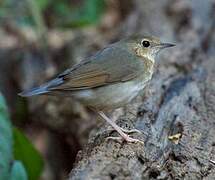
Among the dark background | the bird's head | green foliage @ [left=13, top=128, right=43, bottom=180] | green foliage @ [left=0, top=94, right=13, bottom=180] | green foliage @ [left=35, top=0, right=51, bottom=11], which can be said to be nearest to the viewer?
green foliage @ [left=0, top=94, right=13, bottom=180]

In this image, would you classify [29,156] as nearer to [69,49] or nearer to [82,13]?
[69,49]

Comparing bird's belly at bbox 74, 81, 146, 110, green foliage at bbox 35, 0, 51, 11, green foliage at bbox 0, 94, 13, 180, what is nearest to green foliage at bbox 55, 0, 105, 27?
green foliage at bbox 35, 0, 51, 11

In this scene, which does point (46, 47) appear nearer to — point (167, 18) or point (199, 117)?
point (167, 18)

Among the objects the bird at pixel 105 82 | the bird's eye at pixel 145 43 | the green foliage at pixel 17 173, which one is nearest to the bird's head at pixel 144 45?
the bird's eye at pixel 145 43

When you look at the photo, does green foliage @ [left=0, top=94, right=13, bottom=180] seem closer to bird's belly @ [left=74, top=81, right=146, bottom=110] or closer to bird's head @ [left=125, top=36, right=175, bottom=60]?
bird's belly @ [left=74, top=81, right=146, bottom=110]

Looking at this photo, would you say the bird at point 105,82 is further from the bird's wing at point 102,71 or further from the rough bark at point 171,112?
the rough bark at point 171,112

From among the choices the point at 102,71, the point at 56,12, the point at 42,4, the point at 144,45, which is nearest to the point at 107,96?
the point at 102,71
